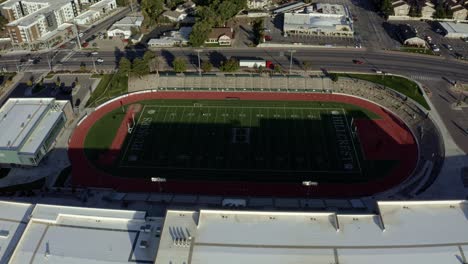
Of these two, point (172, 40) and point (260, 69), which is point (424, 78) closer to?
point (260, 69)

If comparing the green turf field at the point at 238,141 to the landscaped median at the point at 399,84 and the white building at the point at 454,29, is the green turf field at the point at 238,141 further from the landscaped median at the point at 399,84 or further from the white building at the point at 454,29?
the white building at the point at 454,29

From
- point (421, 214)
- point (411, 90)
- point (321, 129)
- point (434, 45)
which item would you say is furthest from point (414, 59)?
point (421, 214)

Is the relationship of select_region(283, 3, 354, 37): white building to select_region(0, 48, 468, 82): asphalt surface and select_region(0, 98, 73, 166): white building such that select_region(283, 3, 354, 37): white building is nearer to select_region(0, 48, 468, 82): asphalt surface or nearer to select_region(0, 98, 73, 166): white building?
select_region(0, 48, 468, 82): asphalt surface

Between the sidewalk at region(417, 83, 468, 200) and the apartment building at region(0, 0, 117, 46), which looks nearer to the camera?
the sidewalk at region(417, 83, 468, 200)

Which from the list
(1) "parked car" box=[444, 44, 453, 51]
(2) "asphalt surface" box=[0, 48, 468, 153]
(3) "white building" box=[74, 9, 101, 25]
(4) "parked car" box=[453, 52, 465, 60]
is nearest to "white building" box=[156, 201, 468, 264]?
(2) "asphalt surface" box=[0, 48, 468, 153]

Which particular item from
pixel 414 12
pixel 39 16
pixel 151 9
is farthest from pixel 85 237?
pixel 414 12

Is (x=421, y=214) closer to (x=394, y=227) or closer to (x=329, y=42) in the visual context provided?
(x=394, y=227)

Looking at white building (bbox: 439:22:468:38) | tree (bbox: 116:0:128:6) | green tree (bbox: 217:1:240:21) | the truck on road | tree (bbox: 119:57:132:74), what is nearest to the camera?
tree (bbox: 119:57:132:74)
